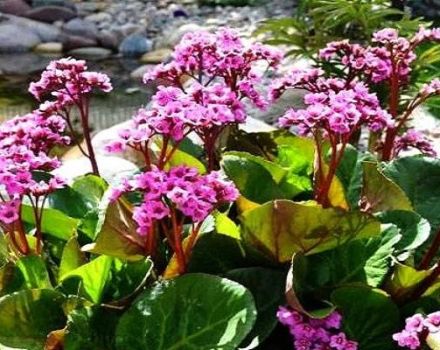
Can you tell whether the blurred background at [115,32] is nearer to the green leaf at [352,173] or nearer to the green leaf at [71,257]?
the green leaf at [352,173]

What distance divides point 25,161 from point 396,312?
0.72 meters

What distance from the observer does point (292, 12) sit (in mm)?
7699

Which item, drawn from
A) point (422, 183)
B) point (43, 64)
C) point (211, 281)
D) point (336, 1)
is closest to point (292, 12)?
point (43, 64)

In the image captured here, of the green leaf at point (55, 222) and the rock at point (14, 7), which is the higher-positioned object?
the green leaf at point (55, 222)

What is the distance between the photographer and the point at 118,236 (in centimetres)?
150

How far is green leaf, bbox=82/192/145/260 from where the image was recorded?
1487 millimetres

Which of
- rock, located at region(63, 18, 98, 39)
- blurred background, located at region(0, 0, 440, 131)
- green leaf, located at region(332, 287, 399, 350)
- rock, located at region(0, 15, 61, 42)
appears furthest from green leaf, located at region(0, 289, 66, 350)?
rock, located at region(0, 15, 61, 42)

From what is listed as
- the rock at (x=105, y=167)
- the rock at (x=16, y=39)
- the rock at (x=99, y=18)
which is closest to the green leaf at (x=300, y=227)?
the rock at (x=105, y=167)

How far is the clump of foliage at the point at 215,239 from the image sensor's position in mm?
1433

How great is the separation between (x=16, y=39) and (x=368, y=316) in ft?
22.1

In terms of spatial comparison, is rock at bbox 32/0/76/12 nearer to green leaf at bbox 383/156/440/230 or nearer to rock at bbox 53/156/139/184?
rock at bbox 53/156/139/184

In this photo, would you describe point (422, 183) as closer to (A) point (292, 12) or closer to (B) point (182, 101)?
(B) point (182, 101)

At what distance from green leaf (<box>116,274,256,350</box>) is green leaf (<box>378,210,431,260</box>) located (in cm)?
40

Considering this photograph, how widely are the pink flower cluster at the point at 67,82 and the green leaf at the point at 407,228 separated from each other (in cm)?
66
